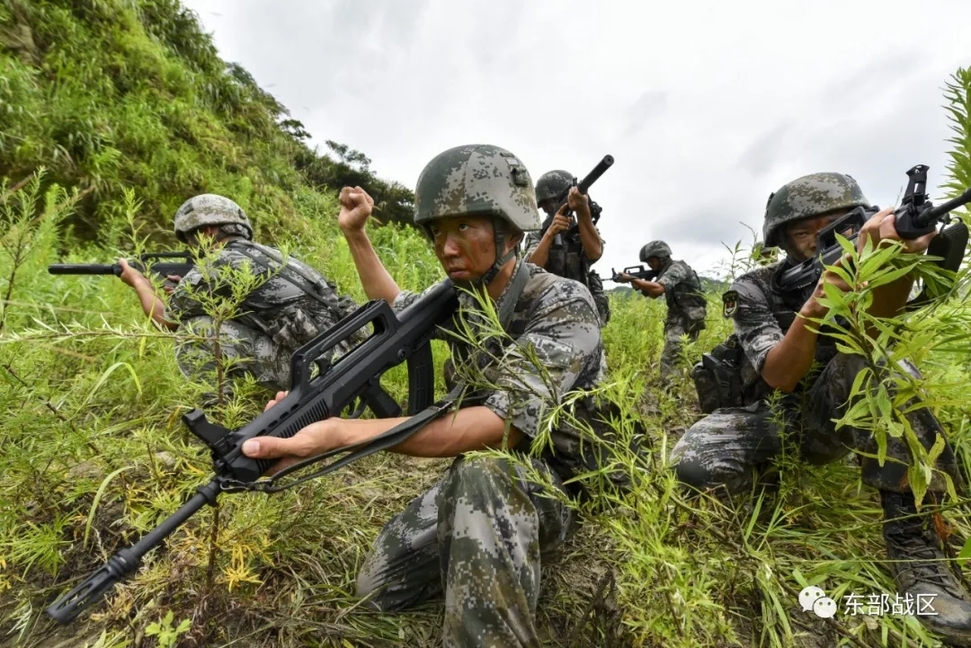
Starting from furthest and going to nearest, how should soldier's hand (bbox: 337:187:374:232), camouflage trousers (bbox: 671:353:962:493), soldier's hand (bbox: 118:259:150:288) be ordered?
soldier's hand (bbox: 118:259:150:288)
soldier's hand (bbox: 337:187:374:232)
camouflage trousers (bbox: 671:353:962:493)

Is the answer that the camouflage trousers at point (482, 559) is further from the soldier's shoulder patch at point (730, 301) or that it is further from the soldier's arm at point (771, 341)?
the soldier's shoulder patch at point (730, 301)

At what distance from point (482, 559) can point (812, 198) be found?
2590 millimetres

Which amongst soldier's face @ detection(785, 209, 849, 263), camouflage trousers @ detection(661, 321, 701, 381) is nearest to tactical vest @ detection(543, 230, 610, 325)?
camouflage trousers @ detection(661, 321, 701, 381)

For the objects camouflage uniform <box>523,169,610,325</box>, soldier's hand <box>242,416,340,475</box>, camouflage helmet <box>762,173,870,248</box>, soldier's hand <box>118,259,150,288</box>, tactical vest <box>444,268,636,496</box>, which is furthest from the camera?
camouflage uniform <box>523,169,610,325</box>

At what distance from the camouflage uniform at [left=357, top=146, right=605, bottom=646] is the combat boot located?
1.11m

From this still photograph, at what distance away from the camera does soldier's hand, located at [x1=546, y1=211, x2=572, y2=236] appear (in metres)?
4.94

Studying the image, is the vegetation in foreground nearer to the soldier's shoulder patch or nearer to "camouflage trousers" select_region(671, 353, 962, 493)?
"camouflage trousers" select_region(671, 353, 962, 493)

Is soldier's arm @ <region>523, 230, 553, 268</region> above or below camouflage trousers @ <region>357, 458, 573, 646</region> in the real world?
above

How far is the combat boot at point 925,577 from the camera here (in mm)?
1687

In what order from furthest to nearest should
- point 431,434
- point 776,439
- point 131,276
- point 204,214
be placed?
point 204,214 < point 131,276 < point 776,439 < point 431,434

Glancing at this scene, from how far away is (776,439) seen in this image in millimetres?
2520

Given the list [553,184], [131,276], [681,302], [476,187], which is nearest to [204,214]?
[131,276]

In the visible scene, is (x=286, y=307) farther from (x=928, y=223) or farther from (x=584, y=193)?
(x=928, y=223)

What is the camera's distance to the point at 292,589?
6.12ft
